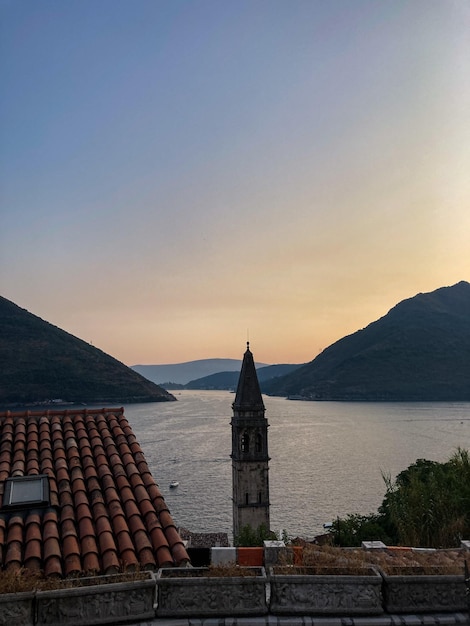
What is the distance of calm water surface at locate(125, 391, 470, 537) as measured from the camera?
2694 inches

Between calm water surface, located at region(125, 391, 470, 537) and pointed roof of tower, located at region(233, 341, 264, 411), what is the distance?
2137 cm

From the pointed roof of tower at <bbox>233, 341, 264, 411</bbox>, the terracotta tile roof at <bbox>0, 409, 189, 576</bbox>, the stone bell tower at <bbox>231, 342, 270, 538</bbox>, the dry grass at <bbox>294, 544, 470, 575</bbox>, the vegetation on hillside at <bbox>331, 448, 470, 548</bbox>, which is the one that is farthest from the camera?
the pointed roof of tower at <bbox>233, 341, 264, 411</bbox>

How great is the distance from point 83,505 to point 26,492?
109 cm

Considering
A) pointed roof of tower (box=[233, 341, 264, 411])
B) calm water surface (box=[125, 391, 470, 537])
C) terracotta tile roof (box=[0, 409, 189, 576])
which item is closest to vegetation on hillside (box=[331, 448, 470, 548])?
pointed roof of tower (box=[233, 341, 264, 411])

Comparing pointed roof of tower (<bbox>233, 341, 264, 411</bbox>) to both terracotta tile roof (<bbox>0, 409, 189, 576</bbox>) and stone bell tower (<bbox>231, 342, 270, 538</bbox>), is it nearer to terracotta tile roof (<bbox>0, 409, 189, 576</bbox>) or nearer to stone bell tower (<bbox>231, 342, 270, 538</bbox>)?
stone bell tower (<bbox>231, 342, 270, 538</bbox>)

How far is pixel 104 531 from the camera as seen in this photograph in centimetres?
882

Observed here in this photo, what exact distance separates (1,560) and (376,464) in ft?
332

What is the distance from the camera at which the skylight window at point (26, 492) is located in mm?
9151

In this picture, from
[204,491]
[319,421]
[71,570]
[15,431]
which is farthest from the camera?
[319,421]

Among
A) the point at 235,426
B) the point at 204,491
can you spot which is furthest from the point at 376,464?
the point at 235,426

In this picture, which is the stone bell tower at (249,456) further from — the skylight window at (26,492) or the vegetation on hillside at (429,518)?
the skylight window at (26,492)

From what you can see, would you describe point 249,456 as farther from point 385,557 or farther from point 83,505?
point 83,505

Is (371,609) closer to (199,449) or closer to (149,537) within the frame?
(149,537)

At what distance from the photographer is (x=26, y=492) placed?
376 inches
